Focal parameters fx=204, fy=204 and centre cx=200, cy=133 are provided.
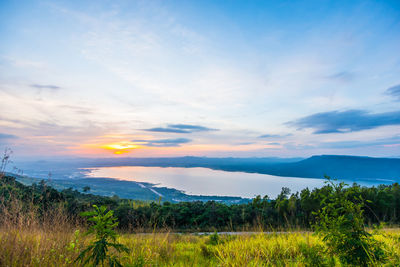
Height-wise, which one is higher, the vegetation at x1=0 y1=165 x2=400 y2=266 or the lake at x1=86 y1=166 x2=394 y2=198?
the vegetation at x1=0 y1=165 x2=400 y2=266

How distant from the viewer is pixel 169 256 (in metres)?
4.16

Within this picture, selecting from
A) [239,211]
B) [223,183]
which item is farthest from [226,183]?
[239,211]

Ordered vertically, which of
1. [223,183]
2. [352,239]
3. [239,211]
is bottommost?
[223,183]

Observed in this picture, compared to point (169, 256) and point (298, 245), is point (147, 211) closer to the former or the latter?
point (169, 256)

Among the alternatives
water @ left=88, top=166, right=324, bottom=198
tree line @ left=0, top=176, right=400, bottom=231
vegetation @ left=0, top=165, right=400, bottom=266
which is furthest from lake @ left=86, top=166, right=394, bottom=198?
vegetation @ left=0, top=165, right=400, bottom=266

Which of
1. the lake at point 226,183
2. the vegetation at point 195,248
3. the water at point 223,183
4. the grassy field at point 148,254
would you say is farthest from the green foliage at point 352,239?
the water at point 223,183

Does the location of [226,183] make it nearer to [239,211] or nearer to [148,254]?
[239,211]

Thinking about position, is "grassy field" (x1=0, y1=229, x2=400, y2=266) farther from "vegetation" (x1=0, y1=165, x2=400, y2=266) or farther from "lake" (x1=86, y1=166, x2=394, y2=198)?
"lake" (x1=86, y1=166, x2=394, y2=198)

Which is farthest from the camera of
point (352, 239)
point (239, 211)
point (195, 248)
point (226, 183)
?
point (226, 183)

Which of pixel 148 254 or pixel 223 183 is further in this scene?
pixel 223 183

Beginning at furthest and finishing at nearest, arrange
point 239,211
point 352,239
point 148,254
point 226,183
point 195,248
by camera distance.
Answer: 1. point 226,183
2. point 239,211
3. point 195,248
4. point 148,254
5. point 352,239

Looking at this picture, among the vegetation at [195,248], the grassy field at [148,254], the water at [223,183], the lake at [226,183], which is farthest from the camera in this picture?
the water at [223,183]

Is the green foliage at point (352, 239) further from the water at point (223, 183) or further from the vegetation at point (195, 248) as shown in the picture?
the water at point (223, 183)

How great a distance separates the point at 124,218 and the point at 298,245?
8873 millimetres
